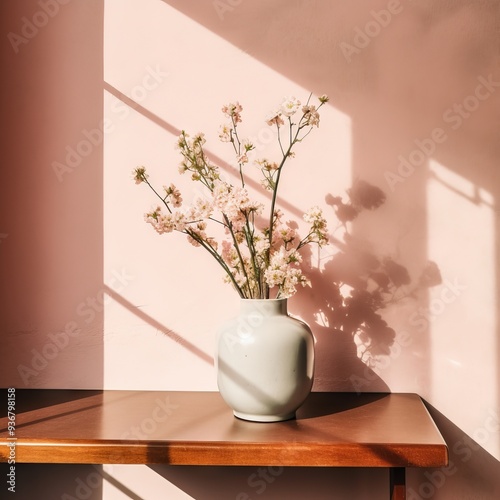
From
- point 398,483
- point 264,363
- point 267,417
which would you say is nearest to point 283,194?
point 264,363

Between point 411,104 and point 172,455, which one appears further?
point 411,104

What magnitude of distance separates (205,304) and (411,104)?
41.1 inches

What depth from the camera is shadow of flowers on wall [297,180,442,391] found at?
2.04 metres

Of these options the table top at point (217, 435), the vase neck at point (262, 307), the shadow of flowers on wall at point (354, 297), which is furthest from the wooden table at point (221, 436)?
the vase neck at point (262, 307)

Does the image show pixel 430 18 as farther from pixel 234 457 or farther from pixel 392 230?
pixel 234 457

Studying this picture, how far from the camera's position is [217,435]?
156 centimetres

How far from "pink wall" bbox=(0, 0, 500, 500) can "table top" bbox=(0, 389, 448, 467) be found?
258mm

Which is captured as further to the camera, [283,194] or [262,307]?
[283,194]

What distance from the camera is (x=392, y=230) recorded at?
205 cm

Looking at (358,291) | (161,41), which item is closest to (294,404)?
(358,291)

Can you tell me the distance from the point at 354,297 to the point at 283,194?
455 millimetres

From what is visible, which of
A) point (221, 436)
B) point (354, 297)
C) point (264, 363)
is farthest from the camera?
point (354, 297)

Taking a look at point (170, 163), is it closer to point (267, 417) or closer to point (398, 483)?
point (267, 417)

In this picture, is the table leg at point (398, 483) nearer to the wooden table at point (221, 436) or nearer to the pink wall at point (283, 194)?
the wooden table at point (221, 436)
